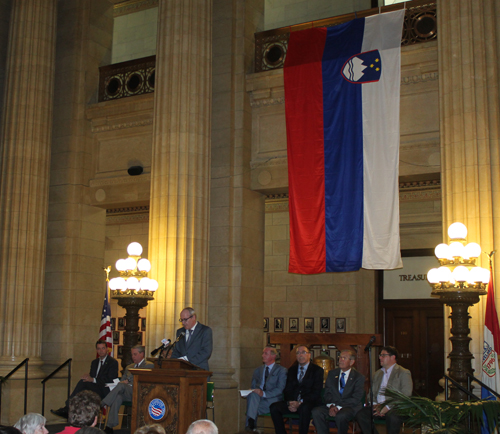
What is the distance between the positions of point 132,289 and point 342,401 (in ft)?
13.0

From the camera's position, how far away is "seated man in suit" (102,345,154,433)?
32.6 ft

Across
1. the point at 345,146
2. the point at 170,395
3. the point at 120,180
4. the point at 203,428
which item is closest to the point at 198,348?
the point at 170,395

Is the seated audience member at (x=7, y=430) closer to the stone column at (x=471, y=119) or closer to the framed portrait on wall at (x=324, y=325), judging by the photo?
the stone column at (x=471, y=119)

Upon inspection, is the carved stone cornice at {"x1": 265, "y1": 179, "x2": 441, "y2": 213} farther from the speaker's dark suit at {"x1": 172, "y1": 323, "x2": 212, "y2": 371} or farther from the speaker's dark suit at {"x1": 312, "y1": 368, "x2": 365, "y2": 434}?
the speaker's dark suit at {"x1": 312, "y1": 368, "x2": 365, "y2": 434}

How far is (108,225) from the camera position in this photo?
1962 cm

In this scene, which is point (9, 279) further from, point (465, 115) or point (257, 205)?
point (465, 115)

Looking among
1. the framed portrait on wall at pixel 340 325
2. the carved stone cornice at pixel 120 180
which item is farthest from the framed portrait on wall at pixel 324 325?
the carved stone cornice at pixel 120 180

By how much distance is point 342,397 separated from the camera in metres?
9.18

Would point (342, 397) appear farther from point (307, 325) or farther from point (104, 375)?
point (307, 325)

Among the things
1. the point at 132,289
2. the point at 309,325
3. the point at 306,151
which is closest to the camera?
the point at 132,289

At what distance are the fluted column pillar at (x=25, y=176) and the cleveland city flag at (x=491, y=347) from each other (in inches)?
341

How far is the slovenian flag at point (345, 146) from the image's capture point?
10.6 meters

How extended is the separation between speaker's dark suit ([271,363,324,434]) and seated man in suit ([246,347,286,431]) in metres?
0.13

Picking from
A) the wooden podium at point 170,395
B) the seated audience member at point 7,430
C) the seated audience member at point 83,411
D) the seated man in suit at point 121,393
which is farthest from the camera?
the seated man in suit at point 121,393
